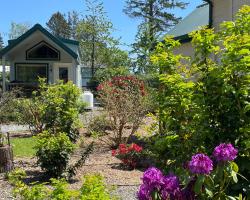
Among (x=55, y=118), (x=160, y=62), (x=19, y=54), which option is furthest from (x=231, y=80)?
(x=19, y=54)

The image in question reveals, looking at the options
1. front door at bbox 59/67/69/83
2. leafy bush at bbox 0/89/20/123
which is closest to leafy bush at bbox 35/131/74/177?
leafy bush at bbox 0/89/20/123

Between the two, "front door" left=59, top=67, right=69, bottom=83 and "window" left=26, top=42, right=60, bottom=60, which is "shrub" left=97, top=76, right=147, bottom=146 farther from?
"front door" left=59, top=67, right=69, bottom=83

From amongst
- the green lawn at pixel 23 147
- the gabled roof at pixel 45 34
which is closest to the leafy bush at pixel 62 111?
the green lawn at pixel 23 147

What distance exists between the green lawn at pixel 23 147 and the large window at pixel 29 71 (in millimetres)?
15213

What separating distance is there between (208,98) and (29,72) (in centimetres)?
2590

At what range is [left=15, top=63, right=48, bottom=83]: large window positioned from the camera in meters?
28.5

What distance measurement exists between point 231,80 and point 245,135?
500mm

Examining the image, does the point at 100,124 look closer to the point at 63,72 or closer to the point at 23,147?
the point at 23,147

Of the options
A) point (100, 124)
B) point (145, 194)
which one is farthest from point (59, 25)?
point (145, 194)

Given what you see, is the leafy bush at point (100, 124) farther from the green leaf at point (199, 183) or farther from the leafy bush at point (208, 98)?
the green leaf at point (199, 183)

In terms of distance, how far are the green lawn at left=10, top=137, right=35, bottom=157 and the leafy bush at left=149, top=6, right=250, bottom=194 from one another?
648 cm

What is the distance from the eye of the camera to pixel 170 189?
9.82 feet

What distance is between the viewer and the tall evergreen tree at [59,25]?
79.4m

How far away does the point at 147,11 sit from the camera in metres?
51.2
